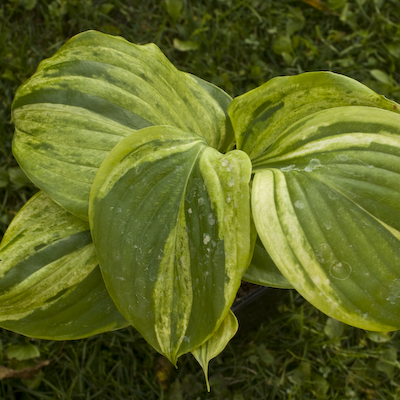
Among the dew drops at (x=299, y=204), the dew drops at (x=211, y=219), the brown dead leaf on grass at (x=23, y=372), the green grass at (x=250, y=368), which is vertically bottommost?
the green grass at (x=250, y=368)

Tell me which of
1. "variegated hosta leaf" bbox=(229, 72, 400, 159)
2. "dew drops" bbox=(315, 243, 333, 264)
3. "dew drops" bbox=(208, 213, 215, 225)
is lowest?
"dew drops" bbox=(315, 243, 333, 264)

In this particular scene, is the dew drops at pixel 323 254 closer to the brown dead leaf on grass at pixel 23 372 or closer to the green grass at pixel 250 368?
the green grass at pixel 250 368

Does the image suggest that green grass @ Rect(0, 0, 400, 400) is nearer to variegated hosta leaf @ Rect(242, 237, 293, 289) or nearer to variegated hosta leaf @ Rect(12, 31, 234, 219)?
variegated hosta leaf @ Rect(242, 237, 293, 289)

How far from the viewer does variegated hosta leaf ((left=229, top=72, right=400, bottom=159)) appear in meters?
0.60

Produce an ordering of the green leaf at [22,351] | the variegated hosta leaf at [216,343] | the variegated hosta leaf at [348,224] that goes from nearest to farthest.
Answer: the variegated hosta leaf at [348,224], the variegated hosta leaf at [216,343], the green leaf at [22,351]

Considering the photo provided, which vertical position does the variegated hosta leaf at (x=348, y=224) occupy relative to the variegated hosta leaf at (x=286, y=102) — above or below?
below

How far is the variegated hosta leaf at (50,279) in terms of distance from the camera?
25.8 inches

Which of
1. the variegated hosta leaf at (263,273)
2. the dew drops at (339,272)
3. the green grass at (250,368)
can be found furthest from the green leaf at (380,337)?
the dew drops at (339,272)

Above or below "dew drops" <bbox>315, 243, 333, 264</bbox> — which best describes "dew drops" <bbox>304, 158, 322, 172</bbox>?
above

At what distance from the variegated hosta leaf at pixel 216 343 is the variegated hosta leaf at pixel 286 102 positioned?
295 mm

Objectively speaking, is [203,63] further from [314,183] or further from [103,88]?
[314,183]

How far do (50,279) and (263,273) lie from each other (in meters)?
0.37

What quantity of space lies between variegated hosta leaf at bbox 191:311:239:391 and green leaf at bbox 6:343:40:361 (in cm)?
66

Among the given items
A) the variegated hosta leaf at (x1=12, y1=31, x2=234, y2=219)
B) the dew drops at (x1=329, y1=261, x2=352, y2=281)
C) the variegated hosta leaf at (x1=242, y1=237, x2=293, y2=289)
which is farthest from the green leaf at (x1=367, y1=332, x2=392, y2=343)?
the variegated hosta leaf at (x1=12, y1=31, x2=234, y2=219)
